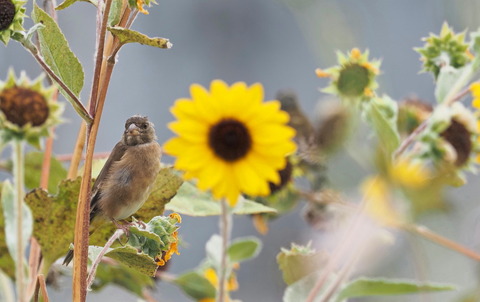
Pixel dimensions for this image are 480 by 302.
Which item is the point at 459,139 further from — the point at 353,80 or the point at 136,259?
the point at 136,259

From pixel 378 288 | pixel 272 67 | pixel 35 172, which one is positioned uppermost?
pixel 272 67

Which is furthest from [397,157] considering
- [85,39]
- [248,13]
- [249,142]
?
[248,13]

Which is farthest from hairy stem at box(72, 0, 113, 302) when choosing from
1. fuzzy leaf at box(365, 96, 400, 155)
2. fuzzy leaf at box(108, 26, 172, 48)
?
fuzzy leaf at box(365, 96, 400, 155)

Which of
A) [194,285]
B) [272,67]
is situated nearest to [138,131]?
[194,285]

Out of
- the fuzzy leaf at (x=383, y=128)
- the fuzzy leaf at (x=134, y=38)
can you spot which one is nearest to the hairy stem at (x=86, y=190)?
the fuzzy leaf at (x=134, y=38)

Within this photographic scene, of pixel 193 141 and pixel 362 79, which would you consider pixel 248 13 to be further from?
pixel 193 141

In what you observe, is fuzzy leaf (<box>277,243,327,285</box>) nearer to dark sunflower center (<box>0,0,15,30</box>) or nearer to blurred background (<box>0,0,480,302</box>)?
blurred background (<box>0,0,480,302</box>)

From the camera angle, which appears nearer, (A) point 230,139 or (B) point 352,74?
(A) point 230,139

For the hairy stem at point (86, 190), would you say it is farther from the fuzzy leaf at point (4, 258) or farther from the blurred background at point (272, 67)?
the fuzzy leaf at point (4, 258)

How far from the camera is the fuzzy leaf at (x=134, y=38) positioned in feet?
0.59

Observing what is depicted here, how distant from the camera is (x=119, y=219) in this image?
0.20 meters

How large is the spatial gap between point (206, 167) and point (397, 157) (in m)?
0.13

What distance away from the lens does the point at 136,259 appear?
0.65 ft

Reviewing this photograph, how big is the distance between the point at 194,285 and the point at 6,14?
→ 0.26 meters
